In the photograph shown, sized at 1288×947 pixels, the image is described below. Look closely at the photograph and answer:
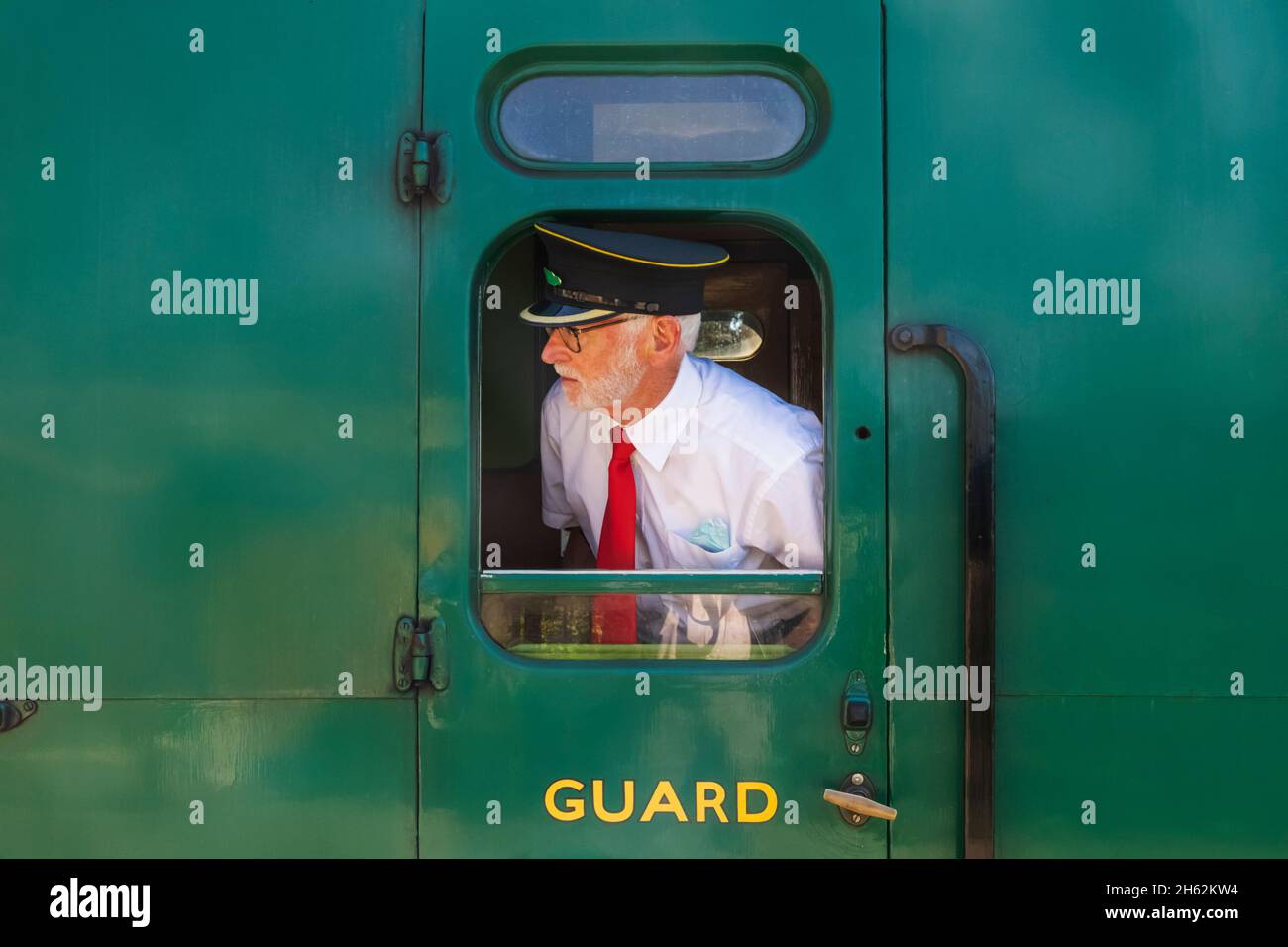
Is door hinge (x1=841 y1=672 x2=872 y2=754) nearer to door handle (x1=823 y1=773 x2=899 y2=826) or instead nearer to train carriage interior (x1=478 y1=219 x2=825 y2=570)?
door handle (x1=823 y1=773 x2=899 y2=826)

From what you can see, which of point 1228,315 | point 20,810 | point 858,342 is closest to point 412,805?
point 20,810

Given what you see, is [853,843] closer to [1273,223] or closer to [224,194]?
[1273,223]

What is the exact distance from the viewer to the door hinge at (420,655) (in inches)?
71.6

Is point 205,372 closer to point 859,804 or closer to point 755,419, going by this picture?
point 755,419

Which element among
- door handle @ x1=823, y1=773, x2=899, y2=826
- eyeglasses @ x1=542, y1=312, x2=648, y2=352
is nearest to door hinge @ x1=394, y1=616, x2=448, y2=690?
eyeglasses @ x1=542, y1=312, x2=648, y2=352

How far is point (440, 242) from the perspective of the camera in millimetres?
1836

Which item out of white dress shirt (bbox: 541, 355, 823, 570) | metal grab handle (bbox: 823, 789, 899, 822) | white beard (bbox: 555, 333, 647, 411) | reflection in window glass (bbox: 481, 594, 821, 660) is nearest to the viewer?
metal grab handle (bbox: 823, 789, 899, 822)

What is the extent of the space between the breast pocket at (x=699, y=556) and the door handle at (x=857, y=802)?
1.54 feet

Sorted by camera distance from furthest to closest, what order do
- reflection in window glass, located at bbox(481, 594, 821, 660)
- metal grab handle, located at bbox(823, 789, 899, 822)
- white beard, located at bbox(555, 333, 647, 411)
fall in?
white beard, located at bbox(555, 333, 647, 411) → reflection in window glass, located at bbox(481, 594, 821, 660) → metal grab handle, located at bbox(823, 789, 899, 822)

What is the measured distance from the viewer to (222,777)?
186 centimetres

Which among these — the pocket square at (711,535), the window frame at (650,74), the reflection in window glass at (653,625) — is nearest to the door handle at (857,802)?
the reflection in window glass at (653,625)

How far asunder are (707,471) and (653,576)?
31cm

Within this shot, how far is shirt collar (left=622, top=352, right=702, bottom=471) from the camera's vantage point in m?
2.07

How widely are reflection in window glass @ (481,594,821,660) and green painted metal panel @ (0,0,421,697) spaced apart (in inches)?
8.9
